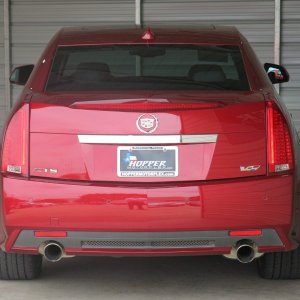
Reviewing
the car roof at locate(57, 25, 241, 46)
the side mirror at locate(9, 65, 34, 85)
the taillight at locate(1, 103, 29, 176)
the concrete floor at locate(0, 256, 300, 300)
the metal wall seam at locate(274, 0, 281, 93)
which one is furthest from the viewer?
the metal wall seam at locate(274, 0, 281, 93)

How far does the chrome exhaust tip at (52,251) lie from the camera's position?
3.98 meters

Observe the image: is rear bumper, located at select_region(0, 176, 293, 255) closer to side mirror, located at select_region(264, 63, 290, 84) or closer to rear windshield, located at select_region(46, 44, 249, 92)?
rear windshield, located at select_region(46, 44, 249, 92)

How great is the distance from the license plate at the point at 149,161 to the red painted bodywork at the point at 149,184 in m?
0.04

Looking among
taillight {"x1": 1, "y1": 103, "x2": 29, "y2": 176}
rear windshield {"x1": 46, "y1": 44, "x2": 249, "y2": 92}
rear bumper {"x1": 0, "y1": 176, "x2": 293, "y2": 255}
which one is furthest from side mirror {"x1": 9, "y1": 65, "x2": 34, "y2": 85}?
rear bumper {"x1": 0, "y1": 176, "x2": 293, "y2": 255}

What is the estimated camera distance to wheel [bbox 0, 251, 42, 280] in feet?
14.8

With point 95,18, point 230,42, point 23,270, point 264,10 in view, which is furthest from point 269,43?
point 23,270

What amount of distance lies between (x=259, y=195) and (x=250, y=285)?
972 millimetres

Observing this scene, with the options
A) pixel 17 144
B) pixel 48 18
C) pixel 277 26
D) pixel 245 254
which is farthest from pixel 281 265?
pixel 48 18

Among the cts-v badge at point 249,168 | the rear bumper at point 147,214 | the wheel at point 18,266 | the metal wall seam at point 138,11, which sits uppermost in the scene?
the metal wall seam at point 138,11

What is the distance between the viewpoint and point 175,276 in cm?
483

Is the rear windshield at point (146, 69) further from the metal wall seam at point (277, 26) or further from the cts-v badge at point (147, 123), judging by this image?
the metal wall seam at point (277, 26)

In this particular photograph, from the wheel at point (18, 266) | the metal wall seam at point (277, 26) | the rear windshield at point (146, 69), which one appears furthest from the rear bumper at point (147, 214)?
the metal wall seam at point (277, 26)

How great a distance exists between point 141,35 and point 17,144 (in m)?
1.29

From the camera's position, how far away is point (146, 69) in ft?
15.9
